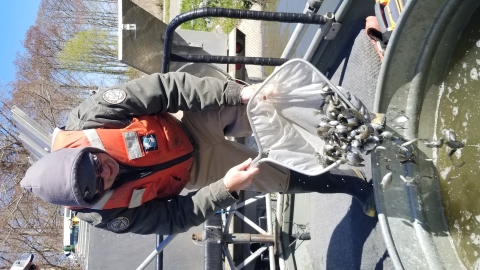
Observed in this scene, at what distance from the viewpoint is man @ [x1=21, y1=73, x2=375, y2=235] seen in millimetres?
1760

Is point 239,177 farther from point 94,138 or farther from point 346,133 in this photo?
point 94,138

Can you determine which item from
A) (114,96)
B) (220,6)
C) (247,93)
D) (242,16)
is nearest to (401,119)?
(247,93)

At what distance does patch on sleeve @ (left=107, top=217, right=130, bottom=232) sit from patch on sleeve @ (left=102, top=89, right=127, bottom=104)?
56 cm

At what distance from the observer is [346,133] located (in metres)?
1.77

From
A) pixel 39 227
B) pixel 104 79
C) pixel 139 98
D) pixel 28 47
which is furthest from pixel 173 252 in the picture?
pixel 28 47

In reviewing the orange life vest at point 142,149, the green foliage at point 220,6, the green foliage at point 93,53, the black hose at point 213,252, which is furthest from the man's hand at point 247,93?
the green foliage at point 93,53

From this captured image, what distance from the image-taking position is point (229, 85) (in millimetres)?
2076

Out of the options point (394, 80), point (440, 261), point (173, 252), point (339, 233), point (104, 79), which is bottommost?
point (104, 79)

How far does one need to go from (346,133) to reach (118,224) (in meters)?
1.15

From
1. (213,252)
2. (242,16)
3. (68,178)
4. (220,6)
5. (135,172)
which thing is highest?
(242,16)

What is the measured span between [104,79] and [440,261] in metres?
15.3

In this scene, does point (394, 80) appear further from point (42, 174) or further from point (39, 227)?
point (39, 227)

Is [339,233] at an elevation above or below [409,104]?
below

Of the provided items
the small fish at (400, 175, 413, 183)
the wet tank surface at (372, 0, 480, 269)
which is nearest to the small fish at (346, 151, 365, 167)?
the wet tank surface at (372, 0, 480, 269)
